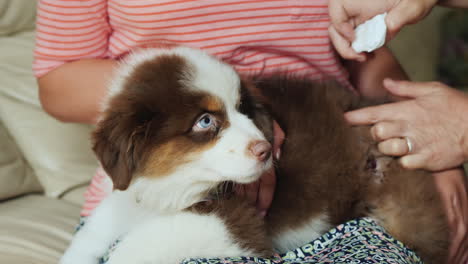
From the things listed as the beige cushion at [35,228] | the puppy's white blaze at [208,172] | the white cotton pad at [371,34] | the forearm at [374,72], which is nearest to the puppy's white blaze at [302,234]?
the puppy's white blaze at [208,172]

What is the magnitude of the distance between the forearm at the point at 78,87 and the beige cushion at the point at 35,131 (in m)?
0.71

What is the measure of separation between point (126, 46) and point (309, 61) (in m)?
0.66

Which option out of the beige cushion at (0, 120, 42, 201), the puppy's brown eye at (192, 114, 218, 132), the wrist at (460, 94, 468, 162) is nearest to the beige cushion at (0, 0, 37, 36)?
the beige cushion at (0, 120, 42, 201)

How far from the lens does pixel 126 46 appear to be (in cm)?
165

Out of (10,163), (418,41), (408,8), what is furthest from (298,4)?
(418,41)

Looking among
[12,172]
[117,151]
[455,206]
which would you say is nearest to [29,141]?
[12,172]

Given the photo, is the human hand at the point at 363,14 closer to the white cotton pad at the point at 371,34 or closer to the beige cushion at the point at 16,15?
the white cotton pad at the point at 371,34

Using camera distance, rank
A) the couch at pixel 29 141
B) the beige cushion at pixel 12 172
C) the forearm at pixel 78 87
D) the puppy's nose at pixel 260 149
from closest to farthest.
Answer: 1. the puppy's nose at pixel 260 149
2. the forearm at pixel 78 87
3. the beige cushion at pixel 12 172
4. the couch at pixel 29 141

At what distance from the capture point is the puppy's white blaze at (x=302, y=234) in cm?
148

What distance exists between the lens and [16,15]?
251 centimetres

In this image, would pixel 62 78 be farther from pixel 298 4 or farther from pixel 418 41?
pixel 418 41

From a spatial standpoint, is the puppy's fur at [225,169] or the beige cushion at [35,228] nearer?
the puppy's fur at [225,169]

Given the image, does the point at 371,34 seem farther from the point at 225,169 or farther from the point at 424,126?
the point at 225,169

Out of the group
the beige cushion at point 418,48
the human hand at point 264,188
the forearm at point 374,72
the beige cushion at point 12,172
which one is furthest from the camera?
the beige cushion at point 418,48
